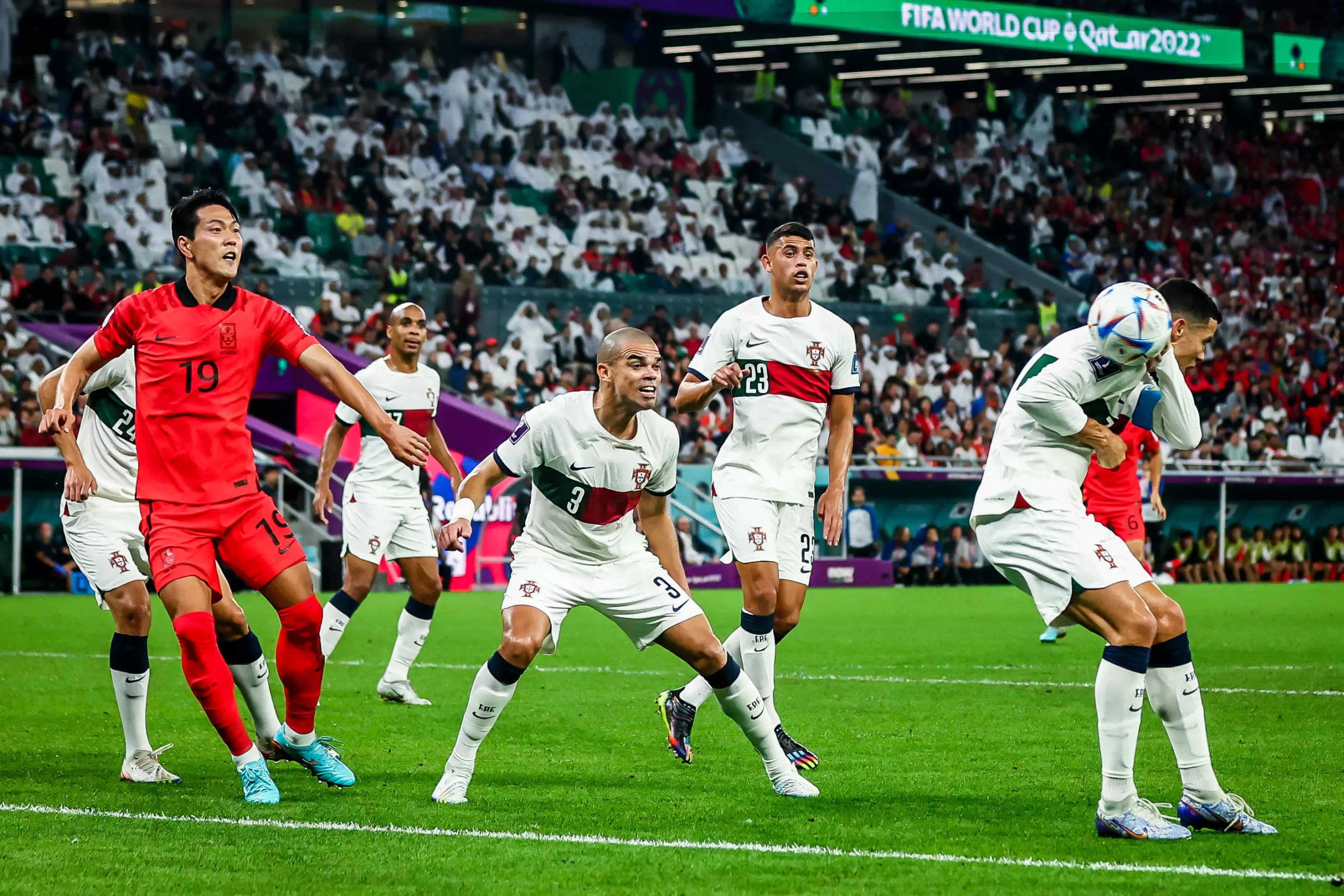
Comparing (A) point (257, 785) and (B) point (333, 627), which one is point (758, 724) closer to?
(A) point (257, 785)

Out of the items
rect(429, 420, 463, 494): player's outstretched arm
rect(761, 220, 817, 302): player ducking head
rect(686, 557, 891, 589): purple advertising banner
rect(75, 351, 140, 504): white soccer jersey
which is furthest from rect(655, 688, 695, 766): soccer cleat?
rect(686, 557, 891, 589): purple advertising banner

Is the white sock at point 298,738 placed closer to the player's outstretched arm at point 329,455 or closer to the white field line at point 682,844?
the white field line at point 682,844

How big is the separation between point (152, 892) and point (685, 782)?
9.66 ft

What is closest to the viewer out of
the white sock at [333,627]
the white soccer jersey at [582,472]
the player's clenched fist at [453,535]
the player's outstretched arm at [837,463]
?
the player's clenched fist at [453,535]

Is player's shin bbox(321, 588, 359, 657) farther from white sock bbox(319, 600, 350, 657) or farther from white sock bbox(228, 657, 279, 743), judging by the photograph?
white sock bbox(228, 657, 279, 743)

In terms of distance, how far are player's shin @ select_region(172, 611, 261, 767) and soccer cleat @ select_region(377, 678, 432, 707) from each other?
4.03 m

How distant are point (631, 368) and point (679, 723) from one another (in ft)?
7.01

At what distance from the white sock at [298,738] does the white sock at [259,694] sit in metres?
0.05

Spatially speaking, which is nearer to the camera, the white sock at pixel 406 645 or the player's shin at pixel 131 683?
the player's shin at pixel 131 683

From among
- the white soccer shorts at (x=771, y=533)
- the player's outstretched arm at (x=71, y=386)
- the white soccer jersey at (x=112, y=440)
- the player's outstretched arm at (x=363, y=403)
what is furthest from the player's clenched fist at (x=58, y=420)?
the white soccer shorts at (x=771, y=533)

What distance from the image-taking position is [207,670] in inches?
275

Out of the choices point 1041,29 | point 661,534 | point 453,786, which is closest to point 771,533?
point 661,534

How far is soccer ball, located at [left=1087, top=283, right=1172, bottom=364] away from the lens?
6.55 metres

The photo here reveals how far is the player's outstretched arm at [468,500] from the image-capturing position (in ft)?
22.4
